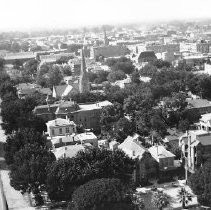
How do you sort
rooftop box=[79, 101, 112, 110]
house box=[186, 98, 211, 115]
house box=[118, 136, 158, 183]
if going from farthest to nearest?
rooftop box=[79, 101, 112, 110] < house box=[186, 98, 211, 115] < house box=[118, 136, 158, 183]

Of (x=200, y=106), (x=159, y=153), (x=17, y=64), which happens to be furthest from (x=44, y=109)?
(x=17, y=64)

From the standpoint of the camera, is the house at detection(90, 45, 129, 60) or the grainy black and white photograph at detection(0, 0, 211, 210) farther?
the house at detection(90, 45, 129, 60)

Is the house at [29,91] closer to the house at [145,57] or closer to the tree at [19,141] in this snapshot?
the tree at [19,141]

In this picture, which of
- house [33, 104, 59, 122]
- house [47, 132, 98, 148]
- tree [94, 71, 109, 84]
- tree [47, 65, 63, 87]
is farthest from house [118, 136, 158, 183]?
tree [47, 65, 63, 87]

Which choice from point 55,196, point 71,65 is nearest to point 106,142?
point 55,196

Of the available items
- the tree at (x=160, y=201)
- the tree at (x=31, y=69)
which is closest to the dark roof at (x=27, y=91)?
the tree at (x=31, y=69)

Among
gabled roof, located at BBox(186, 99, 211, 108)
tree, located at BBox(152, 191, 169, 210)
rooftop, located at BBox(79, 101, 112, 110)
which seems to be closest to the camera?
tree, located at BBox(152, 191, 169, 210)

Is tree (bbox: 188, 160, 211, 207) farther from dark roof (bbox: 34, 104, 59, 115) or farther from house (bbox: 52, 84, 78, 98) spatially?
house (bbox: 52, 84, 78, 98)
